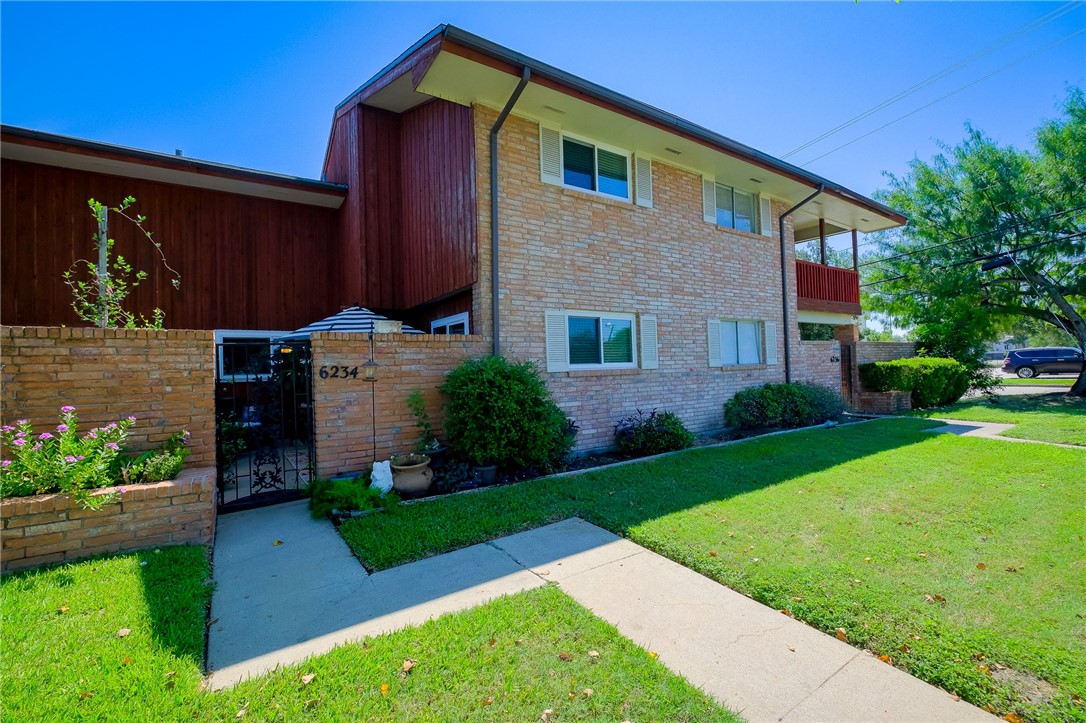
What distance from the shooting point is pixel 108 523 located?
3729 millimetres

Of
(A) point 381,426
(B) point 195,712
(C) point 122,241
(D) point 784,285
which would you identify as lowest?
(B) point 195,712

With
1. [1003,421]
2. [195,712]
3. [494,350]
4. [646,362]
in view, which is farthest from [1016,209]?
[195,712]

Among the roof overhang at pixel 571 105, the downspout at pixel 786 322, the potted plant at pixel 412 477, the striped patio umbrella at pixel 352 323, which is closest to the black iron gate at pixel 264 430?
the striped patio umbrella at pixel 352 323

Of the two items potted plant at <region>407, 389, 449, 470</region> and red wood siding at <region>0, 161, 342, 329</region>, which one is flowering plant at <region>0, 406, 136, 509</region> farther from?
red wood siding at <region>0, 161, 342, 329</region>

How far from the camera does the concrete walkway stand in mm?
2211

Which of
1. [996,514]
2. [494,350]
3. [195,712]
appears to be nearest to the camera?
[195,712]

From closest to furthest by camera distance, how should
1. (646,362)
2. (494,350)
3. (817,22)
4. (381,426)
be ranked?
1. (381,426)
2. (494,350)
3. (817,22)
4. (646,362)

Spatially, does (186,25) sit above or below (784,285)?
above

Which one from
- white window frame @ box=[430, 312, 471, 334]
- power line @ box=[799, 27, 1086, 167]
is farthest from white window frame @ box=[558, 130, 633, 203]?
power line @ box=[799, 27, 1086, 167]

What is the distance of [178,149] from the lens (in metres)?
9.68

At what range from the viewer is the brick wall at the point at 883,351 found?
1355 centimetres

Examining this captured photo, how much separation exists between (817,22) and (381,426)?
9554 millimetres

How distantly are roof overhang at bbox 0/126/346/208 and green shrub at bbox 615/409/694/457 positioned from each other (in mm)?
8203

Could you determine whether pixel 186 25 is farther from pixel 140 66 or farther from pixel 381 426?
pixel 381 426
